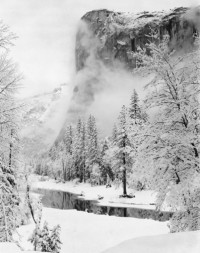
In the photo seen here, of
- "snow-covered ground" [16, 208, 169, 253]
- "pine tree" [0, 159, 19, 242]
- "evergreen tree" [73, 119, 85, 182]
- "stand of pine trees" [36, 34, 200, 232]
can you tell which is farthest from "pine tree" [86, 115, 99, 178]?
"stand of pine trees" [36, 34, 200, 232]

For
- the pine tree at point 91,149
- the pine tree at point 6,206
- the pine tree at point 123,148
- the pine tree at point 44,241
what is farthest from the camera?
the pine tree at point 91,149

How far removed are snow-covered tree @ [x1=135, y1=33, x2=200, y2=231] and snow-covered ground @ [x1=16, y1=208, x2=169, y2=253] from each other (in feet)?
26.5

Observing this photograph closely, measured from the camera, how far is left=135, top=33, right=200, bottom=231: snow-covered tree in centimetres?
1043

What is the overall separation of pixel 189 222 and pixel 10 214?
6.89 metres

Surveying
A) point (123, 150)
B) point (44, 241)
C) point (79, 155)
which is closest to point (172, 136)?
point (44, 241)

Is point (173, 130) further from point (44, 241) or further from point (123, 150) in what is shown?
point (123, 150)

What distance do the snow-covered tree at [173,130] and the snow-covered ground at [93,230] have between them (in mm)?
8068

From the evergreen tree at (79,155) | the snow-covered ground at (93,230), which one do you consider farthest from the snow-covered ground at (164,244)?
the evergreen tree at (79,155)

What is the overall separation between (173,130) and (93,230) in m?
12.6

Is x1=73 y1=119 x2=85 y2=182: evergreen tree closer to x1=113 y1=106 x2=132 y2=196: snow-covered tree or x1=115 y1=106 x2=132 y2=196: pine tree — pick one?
x1=113 y1=106 x2=132 y2=196: snow-covered tree

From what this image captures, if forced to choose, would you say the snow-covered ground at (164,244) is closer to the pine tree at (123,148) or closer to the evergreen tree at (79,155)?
the pine tree at (123,148)

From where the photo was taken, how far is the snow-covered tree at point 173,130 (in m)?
10.4

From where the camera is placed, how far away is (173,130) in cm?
1120

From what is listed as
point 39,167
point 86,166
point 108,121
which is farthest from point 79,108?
point 86,166
